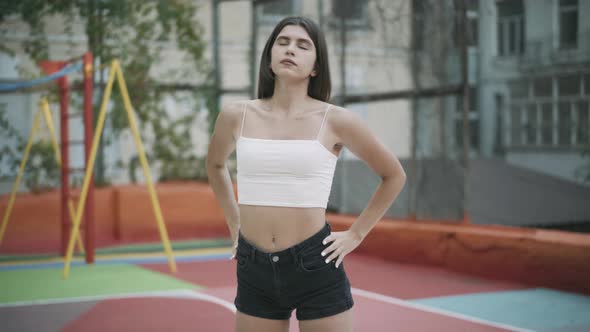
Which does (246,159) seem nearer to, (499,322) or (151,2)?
(499,322)

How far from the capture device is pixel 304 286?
8.41ft

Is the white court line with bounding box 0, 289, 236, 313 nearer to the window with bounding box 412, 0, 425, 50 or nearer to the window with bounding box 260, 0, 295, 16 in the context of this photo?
the window with bounding box 412, 0, 425, 50

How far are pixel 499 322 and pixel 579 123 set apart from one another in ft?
9.09

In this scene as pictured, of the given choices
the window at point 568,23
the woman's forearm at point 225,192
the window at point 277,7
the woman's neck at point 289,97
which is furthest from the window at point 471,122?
the woman's neck at point 289,97

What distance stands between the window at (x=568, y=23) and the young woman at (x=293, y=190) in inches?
202

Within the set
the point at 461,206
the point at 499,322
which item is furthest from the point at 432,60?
the point at 499,322

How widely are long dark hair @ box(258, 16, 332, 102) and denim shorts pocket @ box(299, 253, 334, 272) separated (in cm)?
60

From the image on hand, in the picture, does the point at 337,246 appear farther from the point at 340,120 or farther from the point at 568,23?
the point at 568,23

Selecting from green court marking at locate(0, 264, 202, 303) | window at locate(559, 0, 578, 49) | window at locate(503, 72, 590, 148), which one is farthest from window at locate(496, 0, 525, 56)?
green court marking at locate(0, 264, 202, 303)

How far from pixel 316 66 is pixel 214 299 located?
12.4 ft

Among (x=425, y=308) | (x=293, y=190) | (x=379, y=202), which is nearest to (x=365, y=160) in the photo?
(x=379, y=202)

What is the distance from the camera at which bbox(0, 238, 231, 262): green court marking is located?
30.0ft

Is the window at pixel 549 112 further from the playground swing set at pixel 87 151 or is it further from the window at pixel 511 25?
the playground swing set at pixel 87 151

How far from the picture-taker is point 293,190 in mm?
2602
